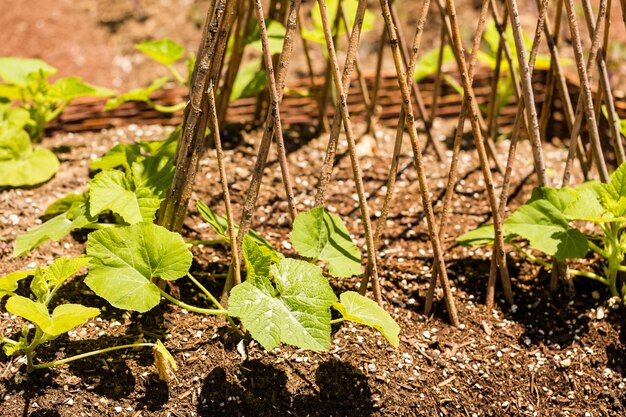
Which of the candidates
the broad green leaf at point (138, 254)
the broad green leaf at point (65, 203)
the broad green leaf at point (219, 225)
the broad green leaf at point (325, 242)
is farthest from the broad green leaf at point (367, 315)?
the broad green leaf at point (65, 203)

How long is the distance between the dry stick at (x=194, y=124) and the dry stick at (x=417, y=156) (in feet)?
1.14

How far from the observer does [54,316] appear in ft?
5.10

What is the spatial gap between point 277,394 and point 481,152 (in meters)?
0.72

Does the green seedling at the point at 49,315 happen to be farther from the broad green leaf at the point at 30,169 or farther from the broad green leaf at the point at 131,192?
the broad green leaf at the point at 30,169

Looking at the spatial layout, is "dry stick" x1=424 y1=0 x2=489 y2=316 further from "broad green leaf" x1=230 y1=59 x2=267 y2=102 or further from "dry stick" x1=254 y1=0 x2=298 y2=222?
"broad green leaf" x1=230 y1=59 x2=267 y2=102

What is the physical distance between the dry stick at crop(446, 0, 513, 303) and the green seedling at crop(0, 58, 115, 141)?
1192 mm

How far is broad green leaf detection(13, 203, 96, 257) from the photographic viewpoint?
1.81 metres

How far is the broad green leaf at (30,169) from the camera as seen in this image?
231 centimetres

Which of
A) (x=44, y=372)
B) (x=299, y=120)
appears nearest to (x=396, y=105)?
(x=299, y=120)

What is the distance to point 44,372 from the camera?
1700 millimetres

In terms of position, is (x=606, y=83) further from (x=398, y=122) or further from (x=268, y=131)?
(x=268, y=131)

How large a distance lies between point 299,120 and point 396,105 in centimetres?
38

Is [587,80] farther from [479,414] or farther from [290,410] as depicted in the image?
[290,410]

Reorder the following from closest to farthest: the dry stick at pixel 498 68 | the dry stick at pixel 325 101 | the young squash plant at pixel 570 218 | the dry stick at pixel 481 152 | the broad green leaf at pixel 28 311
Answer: the broad green leaf at pixel 28 311 → the dry stick at pixel 481 152 → the young squash plant at pixel 570 218 → the dry stick at pixel 498 68 → the dry stick at pixel 325 101
